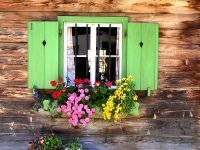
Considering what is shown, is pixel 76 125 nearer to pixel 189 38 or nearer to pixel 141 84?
pixel 141 84

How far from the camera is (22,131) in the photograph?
17.9 ft

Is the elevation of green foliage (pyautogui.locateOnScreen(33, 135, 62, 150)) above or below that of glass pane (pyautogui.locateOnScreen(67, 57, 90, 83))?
below

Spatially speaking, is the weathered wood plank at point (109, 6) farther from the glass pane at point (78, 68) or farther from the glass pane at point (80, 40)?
the glass pane at point (78, 68)

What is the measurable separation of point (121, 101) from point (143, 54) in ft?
2.30

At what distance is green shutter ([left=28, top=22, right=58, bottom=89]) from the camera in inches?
204

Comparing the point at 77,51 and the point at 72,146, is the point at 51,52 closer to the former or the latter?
the point at 77,51

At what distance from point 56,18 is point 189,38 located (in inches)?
71.7

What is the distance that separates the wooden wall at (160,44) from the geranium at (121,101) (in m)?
0.39

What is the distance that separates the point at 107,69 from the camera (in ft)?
17.9

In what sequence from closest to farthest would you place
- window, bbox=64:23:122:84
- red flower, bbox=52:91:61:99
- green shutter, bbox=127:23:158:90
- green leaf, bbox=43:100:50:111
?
1. red flower, bbox=52:91:61:99
2. green leaf, bbox=43:100:50:111
3. green shutter, bbox=127:23:158:90
4. window, bbox=64:23:122:84

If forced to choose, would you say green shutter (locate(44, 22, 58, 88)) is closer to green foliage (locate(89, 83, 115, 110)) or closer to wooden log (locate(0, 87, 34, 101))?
wooden log (locate(0, 87, 34, 101))

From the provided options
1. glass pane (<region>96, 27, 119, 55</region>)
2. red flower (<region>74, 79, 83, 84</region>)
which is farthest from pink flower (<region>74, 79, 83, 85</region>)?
glass pane (<region>96, 27, 119, 55</region>)

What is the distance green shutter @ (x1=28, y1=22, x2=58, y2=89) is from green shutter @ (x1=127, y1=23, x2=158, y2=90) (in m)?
0.98

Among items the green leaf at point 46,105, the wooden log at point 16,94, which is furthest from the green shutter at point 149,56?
the wooden log at point 16,94
